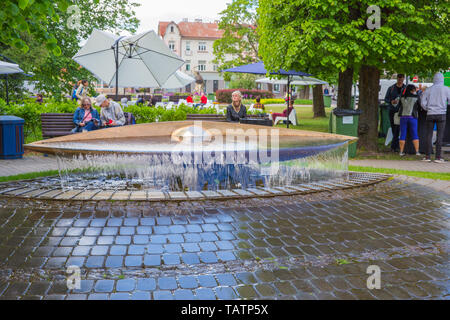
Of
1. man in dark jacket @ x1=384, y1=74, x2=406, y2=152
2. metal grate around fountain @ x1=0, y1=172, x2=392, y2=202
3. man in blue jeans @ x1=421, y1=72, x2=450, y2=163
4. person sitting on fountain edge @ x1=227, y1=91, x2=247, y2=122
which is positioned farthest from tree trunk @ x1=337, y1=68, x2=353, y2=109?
metal grate around fountain @ x1=0, y1=172, x2=392, y2=202

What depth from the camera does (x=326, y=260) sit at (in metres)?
4.39

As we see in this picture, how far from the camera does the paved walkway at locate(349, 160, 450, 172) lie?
34.1 ft

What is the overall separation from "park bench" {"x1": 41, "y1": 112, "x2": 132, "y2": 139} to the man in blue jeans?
872 cm

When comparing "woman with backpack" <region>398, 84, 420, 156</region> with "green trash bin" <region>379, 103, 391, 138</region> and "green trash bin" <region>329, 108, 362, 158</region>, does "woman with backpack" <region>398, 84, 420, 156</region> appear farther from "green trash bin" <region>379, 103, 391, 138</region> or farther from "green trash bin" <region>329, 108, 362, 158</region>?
"green trash bin" <region>379, 103, 391, 138</region>

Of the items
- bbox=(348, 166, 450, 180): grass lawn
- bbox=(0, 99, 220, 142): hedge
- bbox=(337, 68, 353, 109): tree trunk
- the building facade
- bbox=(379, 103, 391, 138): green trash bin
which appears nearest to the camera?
bbox=(348, 166, 450, 180): grass lawn

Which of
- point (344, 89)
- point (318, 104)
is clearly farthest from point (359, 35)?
point (318, 104)

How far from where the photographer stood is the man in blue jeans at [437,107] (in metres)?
11.5

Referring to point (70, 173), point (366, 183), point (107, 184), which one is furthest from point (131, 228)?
point (366, 183)

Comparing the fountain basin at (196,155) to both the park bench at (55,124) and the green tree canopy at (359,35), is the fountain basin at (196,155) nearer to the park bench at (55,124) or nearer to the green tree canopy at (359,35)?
the green tree canopy at (359,35)

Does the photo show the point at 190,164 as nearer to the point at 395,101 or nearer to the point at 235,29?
the point at 395,101

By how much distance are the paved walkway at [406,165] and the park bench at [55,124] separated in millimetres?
6877

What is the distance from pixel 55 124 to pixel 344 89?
8518mm

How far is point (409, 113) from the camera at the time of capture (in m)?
12.2

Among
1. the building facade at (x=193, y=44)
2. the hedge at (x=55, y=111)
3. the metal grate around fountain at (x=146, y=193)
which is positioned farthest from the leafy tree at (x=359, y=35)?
the building facade at (x=193, y=44)
